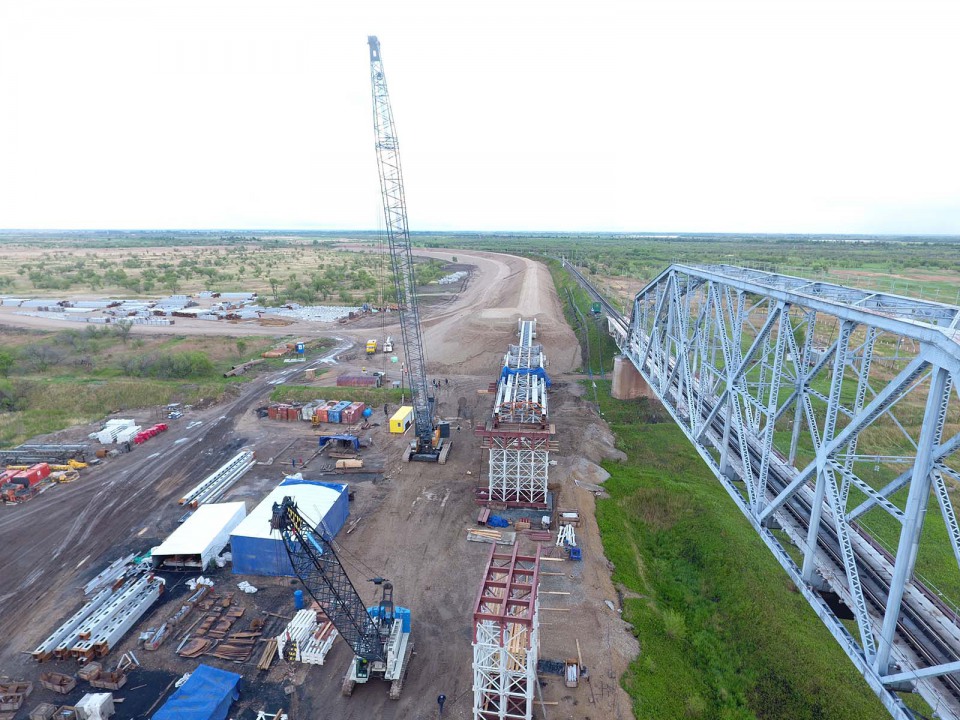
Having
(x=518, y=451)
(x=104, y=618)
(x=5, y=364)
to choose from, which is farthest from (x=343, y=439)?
(x=5, y=364)

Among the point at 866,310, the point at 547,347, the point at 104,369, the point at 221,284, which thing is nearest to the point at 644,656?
the point at 866,310

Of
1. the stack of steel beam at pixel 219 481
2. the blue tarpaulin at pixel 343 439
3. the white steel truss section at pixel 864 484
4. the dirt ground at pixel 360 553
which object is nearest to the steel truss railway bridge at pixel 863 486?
the white steel truss section at pixel 864 484

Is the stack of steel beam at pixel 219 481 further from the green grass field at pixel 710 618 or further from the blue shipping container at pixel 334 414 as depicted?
the green grass field at pixel 710 618

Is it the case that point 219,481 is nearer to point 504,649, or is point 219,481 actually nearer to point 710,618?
point 504,649

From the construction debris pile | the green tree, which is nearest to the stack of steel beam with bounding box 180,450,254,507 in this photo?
the construction debris pile

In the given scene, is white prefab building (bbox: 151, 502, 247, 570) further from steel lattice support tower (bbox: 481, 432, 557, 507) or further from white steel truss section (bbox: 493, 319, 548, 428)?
white steel truss section (bbox: 493, 319, 548, 428)

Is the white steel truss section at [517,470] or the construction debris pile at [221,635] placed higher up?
the white steel truss section at [517,470]
